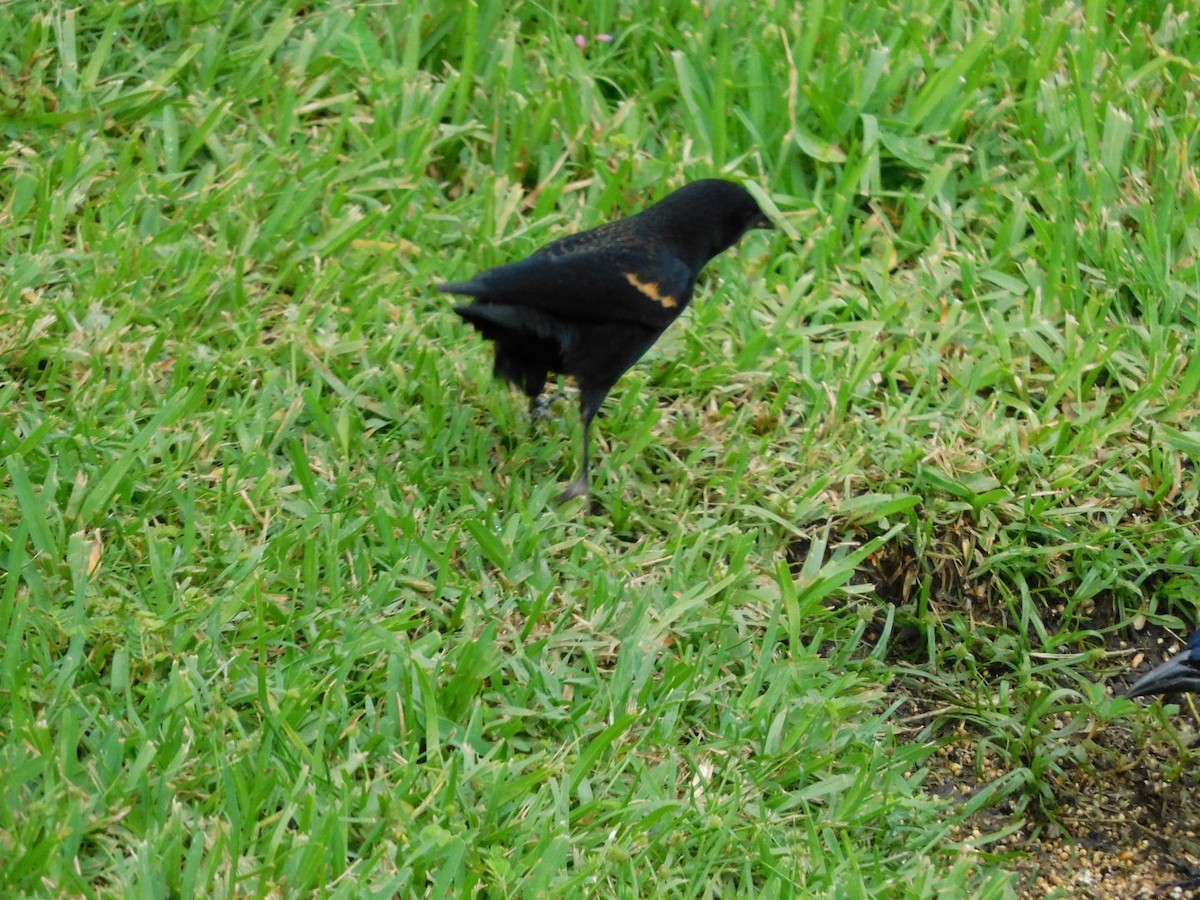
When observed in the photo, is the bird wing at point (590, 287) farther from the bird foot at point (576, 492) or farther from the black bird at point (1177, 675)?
the black bird at point (1177, 675)

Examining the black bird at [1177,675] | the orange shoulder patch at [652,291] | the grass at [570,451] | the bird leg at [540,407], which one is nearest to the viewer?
the grass at [570,451]

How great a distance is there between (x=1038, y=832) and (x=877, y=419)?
141 centimetres

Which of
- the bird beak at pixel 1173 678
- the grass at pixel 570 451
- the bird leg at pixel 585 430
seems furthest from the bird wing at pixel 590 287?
the bird beak at pixel 1173 678

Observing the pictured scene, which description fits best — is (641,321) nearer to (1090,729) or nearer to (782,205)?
(782,205)

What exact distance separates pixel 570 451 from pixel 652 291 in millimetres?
538

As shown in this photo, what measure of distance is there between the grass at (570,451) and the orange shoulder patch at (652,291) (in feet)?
1.26

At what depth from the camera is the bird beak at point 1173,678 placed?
3969mm

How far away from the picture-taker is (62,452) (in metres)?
3.89

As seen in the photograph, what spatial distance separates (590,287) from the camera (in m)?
4.27

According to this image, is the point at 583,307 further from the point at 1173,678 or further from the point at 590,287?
the point at 1173,678

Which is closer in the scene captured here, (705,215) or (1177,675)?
(1177,675)

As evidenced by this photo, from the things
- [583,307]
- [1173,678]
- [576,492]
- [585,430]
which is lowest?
[1173,678]

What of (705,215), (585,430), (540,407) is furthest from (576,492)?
(705,215)

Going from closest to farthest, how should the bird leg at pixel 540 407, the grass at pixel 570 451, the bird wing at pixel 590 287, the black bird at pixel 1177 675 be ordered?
1. the grass at pixel 570 451
2. the black bird at pixel 1177 675
3. the bird wing at pixel 590 287
4. the bird leg at pixel 540 407
